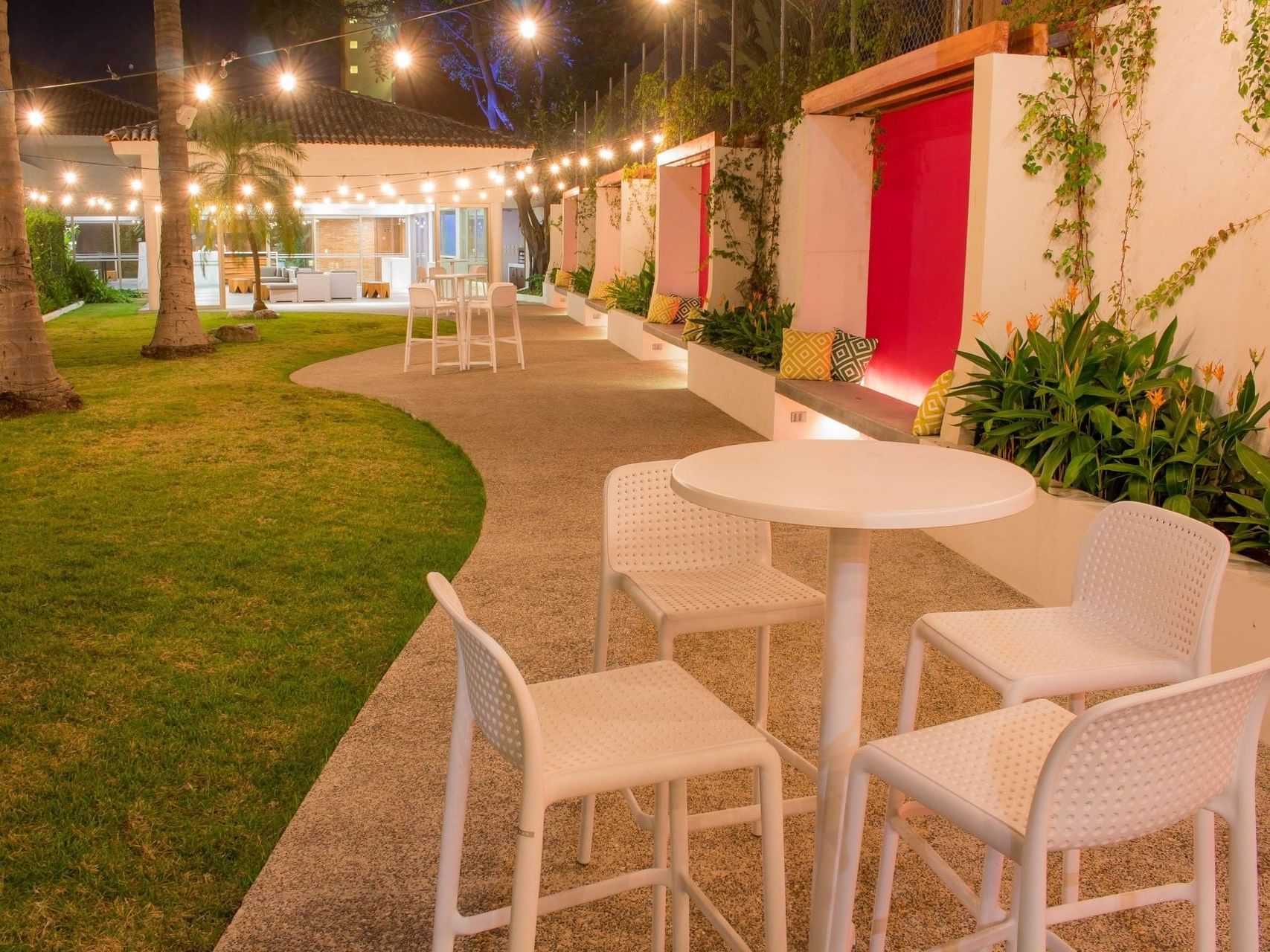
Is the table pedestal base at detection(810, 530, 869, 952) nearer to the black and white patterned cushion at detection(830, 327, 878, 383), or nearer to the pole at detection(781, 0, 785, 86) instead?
the black and white patterned cushion at detection(830, 327, 878, 383)

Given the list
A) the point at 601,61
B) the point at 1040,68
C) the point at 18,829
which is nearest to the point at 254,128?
the point at 601,61

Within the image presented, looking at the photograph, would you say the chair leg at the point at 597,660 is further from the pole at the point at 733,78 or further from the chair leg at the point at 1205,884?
the pole at the point at 733,78

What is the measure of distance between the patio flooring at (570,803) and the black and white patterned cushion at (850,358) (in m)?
2.40

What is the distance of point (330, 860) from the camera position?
2766mm

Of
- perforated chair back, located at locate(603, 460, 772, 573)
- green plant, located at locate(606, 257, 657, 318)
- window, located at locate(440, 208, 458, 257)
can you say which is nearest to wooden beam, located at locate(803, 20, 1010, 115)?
perforated chair back, located at locate(603, 460, 772, 573)

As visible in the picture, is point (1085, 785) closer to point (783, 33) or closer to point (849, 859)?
point (849, 859)

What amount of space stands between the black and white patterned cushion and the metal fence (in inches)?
79.6

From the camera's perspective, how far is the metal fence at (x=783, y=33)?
25.6ft

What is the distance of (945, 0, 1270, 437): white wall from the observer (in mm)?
4484

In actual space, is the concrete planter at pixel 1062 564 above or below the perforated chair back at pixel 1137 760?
below

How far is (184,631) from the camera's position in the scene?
449 centimetres

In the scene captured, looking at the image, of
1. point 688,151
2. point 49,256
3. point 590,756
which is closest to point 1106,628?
point 590,756

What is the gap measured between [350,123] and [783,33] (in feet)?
51.2

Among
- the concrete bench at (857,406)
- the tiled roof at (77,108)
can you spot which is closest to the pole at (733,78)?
the concrete bench at (857,406)
